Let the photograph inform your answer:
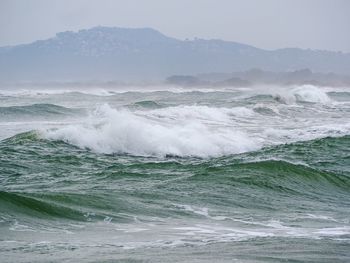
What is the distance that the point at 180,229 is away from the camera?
8.74 m

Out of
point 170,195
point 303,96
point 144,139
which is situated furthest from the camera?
point 303,96

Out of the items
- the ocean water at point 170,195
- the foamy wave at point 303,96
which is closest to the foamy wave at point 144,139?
the ocean water at point 170,195

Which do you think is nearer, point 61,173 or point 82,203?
point 82,203

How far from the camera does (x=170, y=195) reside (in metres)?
11.2

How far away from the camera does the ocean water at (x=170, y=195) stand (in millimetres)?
7426

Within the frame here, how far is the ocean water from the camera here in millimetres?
7426

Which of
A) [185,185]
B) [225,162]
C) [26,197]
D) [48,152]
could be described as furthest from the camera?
[48,152]

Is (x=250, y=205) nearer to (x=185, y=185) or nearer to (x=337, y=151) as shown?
(x=185, y=185)

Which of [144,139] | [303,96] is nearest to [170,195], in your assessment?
[144,139]

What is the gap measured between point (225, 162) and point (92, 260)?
28.0ft

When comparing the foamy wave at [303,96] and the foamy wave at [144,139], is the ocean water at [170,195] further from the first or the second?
the foamy wave at [303,96]

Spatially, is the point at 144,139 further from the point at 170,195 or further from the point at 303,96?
the point at 303,96

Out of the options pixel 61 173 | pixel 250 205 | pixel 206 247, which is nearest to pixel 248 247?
pixel 206 247

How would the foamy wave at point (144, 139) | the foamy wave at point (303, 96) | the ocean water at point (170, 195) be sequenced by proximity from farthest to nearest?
the foamy wave at point (303, 96) → the foamy wave at point (144, 139) → the ocean water at point (170, 195)
